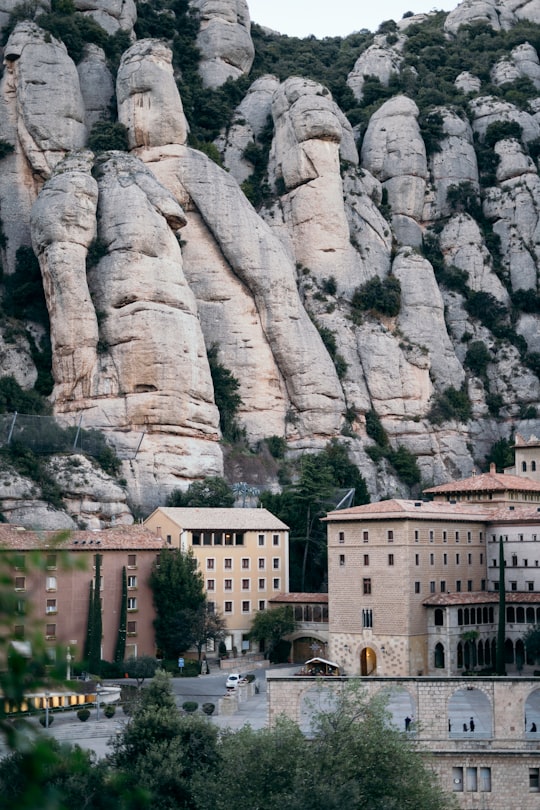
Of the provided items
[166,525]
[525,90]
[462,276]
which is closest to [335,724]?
[166,525]

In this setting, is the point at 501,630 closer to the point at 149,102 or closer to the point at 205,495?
the point at 205,495

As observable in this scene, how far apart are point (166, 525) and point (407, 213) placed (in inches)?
1962

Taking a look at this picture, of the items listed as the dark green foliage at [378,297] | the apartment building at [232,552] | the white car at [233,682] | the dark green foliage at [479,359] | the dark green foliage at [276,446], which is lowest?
the white car at [233,682]

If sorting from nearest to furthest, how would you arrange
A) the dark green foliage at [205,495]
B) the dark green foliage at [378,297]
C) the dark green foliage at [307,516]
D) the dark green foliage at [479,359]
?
the dark green foliage at [205,495] → the dark green foliage at [307,516] → the dark green foliage at [378,297] → the dark green foliage at [479,359]

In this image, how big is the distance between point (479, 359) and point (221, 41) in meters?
38.3

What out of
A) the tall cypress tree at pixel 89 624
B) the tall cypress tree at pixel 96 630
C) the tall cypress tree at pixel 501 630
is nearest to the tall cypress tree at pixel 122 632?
the tall cypress tree at pixel 89 624

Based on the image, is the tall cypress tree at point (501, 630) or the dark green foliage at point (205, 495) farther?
the dark green foliage at point (205, 495)

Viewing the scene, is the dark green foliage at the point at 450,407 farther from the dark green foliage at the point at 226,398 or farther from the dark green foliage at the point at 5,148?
the dark green foliage at the point at 5,148

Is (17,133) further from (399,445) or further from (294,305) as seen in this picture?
(399,445)

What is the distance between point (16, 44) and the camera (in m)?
95.4

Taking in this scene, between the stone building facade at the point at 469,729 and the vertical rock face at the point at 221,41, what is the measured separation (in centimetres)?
7635

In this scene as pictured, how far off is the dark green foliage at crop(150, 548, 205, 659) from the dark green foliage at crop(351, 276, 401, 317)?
125ft

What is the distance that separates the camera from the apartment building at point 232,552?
237 feet

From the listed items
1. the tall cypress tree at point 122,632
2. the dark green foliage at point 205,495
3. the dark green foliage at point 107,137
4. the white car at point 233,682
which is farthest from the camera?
the dark green foliage at point 107,137
